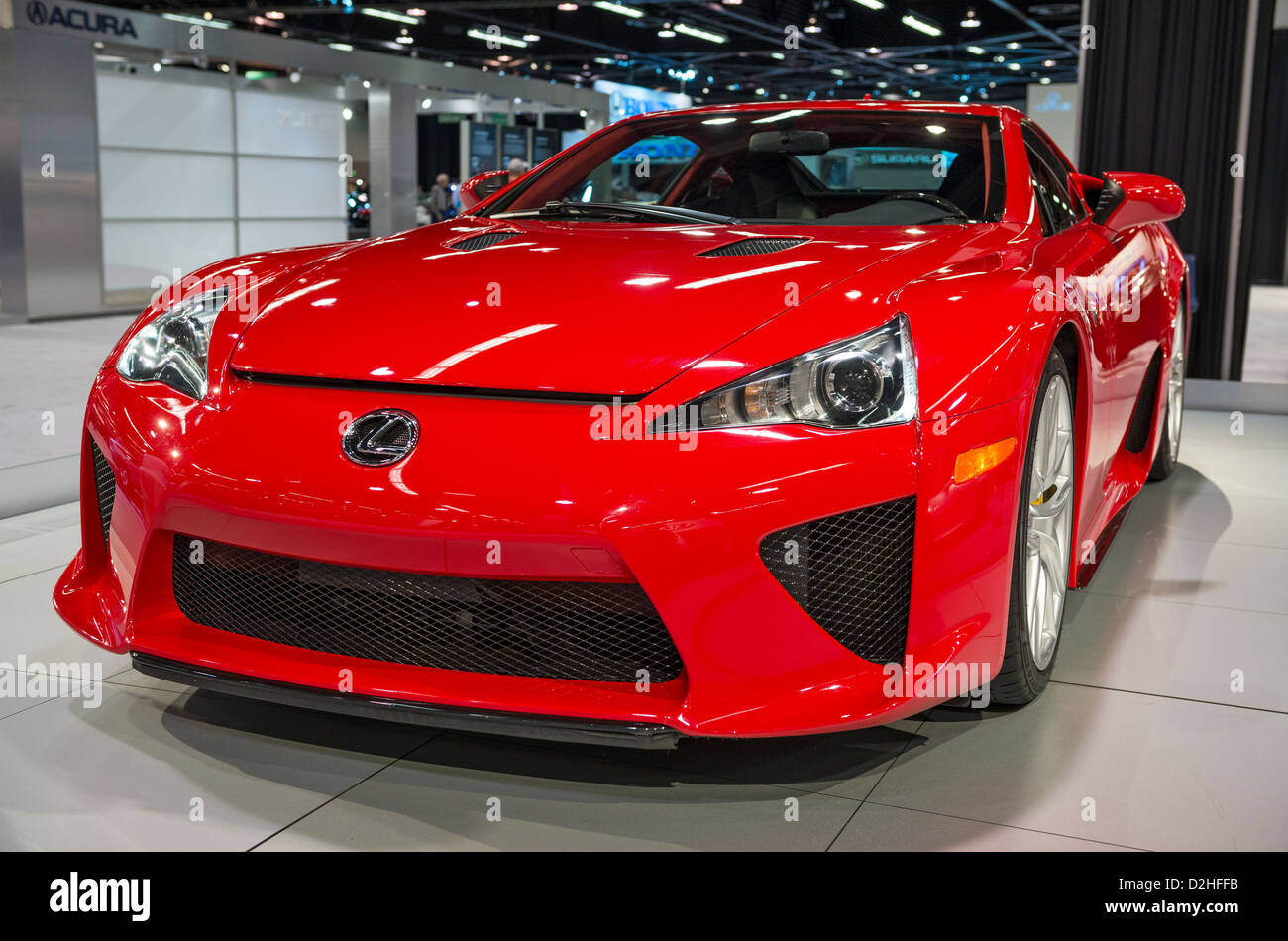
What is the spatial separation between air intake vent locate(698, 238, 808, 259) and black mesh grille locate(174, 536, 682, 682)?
0.75 metres

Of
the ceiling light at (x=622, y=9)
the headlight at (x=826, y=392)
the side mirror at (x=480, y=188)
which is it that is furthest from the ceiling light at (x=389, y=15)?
the headlight at (x=826, y=392)

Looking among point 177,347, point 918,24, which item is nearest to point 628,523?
point 177,347

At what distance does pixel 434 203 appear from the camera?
53.7 ft

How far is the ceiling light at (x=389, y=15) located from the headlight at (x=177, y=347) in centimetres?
1864

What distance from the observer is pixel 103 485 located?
83.5 inches

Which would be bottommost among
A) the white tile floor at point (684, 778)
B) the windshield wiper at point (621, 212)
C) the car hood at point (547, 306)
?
the white tile floor at point (684, 778)

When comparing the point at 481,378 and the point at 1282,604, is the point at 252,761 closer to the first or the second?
the point at 481,378

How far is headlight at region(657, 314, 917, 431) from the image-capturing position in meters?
1.75

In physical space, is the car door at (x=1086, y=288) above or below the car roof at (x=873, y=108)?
below

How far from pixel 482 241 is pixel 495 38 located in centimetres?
2214

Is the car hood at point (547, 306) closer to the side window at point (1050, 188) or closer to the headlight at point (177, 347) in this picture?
the headlight at point (177, 347)

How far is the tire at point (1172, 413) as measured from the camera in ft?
13.3
